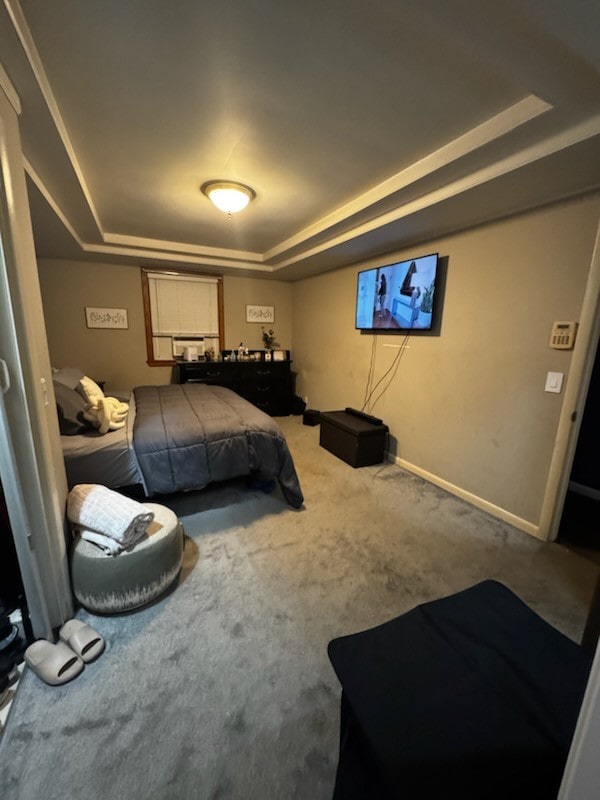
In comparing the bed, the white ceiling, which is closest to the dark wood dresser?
the bed

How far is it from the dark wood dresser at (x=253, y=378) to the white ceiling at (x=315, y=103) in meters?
2.18

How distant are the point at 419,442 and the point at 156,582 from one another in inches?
98.3

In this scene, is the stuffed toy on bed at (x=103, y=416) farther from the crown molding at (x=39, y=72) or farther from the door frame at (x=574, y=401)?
the door frame at (x=574, y=401)

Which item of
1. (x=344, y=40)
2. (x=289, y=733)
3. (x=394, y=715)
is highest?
(x=344, y=40)

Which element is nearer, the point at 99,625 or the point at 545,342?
the point at 99,625

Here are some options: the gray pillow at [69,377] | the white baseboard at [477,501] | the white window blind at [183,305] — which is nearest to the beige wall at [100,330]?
the white window blind at [183,305]

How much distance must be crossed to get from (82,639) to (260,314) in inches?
180

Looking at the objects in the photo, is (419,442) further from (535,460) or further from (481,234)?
(481,234)

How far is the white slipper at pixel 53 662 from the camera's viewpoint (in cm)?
129

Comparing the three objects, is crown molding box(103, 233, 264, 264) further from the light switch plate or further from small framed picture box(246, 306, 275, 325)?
the light switch plate

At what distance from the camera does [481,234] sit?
2.53 metres

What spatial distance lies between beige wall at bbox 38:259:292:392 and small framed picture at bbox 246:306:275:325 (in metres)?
0.26

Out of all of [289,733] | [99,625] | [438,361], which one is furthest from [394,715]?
[438,361]

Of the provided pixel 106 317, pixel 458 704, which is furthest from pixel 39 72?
pixel 106 317
